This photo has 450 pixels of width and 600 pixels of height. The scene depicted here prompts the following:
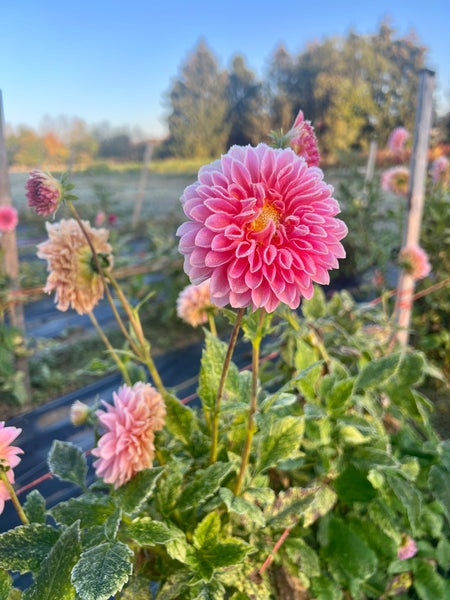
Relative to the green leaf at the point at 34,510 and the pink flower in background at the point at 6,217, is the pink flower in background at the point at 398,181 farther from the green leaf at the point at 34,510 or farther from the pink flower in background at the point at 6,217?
the green leaf at the point at 34,510

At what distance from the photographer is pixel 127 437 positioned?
528 mm

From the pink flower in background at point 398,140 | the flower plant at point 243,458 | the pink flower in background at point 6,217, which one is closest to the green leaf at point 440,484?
the flower plant at point 243,458

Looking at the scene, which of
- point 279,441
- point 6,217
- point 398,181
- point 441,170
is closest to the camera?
point 279,441

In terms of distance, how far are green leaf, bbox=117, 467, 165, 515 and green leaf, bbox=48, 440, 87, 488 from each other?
0.10 metres

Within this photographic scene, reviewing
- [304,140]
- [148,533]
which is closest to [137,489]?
[148,533]

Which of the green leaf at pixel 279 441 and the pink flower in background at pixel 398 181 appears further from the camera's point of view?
the pink flower in background at pixel 398 181

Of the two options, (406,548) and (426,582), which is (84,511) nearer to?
(406,548)

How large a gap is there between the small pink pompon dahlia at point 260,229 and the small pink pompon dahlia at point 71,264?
0.80 ft

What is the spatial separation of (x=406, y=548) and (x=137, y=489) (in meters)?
0.60

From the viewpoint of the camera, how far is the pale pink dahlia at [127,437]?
0.53 metres

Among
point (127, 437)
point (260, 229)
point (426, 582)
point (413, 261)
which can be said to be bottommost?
point (426, 582)

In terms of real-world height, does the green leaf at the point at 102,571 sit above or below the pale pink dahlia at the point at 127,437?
below

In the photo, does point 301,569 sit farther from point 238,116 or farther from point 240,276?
point 238,116

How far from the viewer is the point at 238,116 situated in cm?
698
